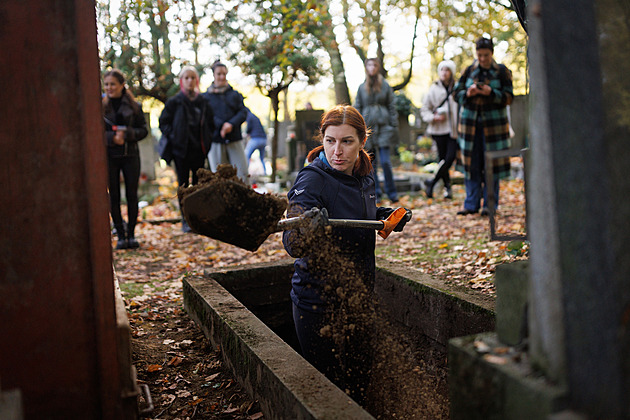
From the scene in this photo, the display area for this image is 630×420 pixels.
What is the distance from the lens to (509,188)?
11859mm

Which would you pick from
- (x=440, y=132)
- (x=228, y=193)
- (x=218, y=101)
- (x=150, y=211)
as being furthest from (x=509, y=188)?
(x=228, y=193)

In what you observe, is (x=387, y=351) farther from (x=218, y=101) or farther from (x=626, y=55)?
(x=218, y=101)

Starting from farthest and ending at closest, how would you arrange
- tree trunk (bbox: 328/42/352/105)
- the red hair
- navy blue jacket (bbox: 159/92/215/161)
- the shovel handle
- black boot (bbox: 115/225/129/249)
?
tree trunk (bbox: 328/42/352/105)
navy blue jacket (bbox: 159/92/215/161)
black boot (bbox: 115/225/129/249)
the red hair
the shovel handle

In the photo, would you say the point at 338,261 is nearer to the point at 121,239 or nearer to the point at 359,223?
the point at 359,223

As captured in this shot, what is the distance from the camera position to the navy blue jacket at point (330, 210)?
129 inches

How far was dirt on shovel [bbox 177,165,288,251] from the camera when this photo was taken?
230cm

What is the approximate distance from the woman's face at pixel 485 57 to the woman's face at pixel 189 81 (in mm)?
3808

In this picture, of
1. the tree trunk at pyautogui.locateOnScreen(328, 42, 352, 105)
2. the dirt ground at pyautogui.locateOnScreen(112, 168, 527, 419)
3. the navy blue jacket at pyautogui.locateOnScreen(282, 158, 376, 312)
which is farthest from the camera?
the tree trunk at pyautogui.locateOnScreen(328, 42, 352, 105)

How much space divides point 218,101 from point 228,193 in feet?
21.8

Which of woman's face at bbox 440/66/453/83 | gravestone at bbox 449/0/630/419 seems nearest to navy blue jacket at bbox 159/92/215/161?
woman's face at bbox 440/66/453/83

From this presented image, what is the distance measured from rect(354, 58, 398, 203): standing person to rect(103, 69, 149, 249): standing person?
4.16 m

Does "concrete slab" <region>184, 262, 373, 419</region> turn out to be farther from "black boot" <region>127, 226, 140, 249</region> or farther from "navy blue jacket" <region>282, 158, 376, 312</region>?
"black boot" <region>127, 226, 140, 249</region>

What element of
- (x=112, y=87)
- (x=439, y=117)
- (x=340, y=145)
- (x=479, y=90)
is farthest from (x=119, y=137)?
(x=439, y=117)

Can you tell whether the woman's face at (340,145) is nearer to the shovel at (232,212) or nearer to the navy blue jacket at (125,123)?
the shovel at (232,212)
